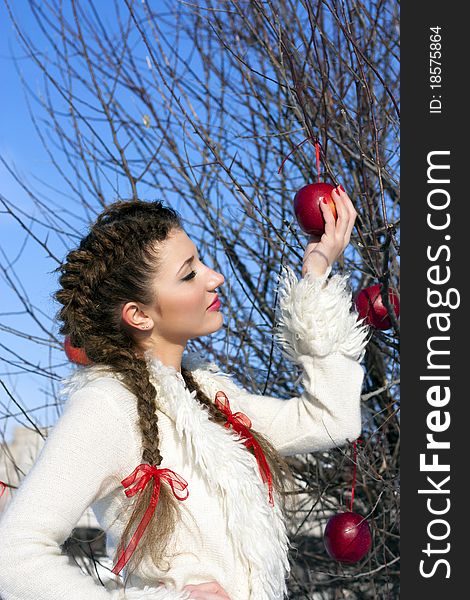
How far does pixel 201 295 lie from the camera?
6.08 ft

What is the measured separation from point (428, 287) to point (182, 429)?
88cm

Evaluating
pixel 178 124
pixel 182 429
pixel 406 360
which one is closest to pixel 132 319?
pixel 182 429

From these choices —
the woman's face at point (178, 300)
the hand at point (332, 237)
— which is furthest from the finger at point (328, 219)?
the woman's face at point (178, 300)

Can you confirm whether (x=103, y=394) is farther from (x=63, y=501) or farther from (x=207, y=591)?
(x=207, y=591)

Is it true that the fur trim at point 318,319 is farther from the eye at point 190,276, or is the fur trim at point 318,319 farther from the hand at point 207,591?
the hand at point 207,591

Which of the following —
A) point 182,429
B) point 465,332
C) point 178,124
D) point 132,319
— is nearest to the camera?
point 182,429

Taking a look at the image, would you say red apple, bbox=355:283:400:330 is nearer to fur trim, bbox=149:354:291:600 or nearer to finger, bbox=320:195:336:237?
finger, bbox=320:195:336:237

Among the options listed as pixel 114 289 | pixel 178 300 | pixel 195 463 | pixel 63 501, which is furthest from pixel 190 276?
pixel 63 501

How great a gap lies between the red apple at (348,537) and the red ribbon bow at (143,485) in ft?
2.25

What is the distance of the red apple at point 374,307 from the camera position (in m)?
2.24

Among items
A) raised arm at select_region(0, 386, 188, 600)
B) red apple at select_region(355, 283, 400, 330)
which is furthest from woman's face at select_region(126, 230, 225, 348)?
red apple at select_region(355, 283, 400, 330)

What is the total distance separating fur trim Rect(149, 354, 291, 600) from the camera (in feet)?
5.60

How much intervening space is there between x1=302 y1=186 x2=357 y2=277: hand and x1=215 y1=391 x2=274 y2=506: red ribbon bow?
0.38m

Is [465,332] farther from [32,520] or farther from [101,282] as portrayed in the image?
[32,520]
